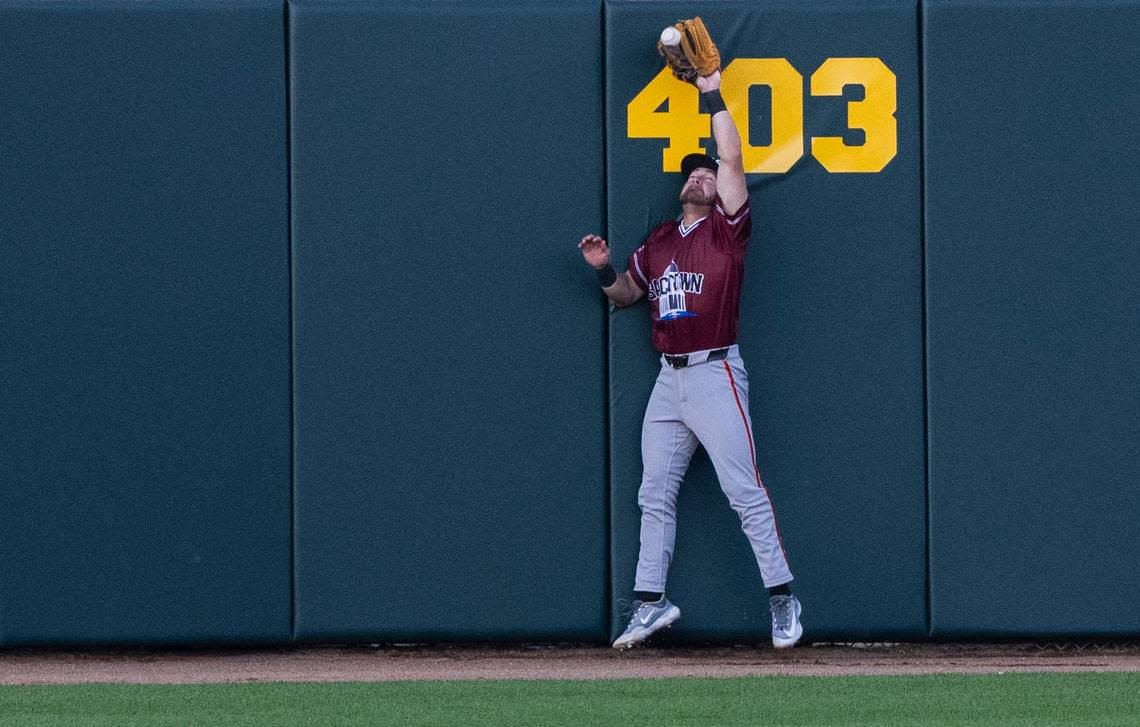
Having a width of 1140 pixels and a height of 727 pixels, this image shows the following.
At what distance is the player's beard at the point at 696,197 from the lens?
5.66 m

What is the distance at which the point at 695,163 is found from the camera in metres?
5.69

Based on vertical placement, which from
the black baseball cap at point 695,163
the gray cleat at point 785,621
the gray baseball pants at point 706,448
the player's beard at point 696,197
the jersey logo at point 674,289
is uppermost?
the black baseball cap at point 695,163

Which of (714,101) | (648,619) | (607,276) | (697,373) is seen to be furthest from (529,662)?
(714,101)

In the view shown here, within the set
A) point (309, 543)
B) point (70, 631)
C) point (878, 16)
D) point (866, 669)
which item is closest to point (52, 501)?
point (70, 631)

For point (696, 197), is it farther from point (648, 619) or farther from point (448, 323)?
point (648, 619)

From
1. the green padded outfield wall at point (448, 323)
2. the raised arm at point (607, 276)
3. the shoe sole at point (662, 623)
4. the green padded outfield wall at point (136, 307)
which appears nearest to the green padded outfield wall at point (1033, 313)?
the shoe sole at point (662, 623)

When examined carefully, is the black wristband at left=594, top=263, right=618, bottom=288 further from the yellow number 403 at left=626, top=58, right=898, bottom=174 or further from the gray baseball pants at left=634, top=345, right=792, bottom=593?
the yellow number 403 at left=626, top=58, right=898, bottom=174

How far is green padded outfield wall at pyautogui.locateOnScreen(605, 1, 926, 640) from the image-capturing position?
5793 millimetres

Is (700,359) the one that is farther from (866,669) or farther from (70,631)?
(70,631)

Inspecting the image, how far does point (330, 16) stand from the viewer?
5766mm

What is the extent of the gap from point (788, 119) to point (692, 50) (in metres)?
0.54

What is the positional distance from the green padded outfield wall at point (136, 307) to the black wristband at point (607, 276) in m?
1.21

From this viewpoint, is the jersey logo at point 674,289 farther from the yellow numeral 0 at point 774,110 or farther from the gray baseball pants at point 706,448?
the yellow numeral 0 at point 774,110

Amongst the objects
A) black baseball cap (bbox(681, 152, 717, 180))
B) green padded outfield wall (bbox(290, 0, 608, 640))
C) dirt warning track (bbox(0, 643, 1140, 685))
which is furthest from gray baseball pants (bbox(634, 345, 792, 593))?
black baseball cap (bbox(681, 152, 717, 180))
